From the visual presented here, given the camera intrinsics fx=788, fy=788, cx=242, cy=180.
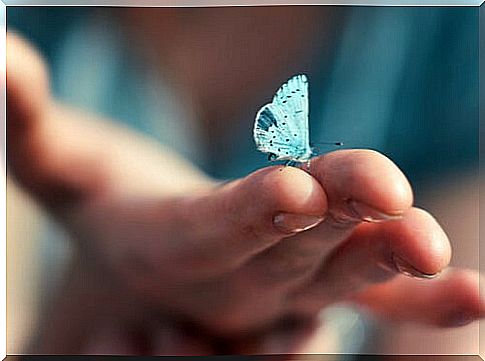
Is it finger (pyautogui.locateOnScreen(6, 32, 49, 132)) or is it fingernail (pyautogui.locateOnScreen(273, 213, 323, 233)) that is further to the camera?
finger (pyautogui.locateOnScreen(6, 32, 49, 132))

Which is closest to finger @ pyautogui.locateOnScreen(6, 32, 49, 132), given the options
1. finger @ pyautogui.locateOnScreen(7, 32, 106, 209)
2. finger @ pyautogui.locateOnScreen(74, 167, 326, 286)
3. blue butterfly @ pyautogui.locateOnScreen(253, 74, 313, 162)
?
finger @ pyautogui.locateOnScreen(7, 32, 106, 209)

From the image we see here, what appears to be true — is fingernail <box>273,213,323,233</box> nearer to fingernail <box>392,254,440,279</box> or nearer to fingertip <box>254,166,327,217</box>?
fingertip <box>254,166,327,217</box>

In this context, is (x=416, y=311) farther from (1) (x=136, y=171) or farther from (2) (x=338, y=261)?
(1) (x=136, y=171)

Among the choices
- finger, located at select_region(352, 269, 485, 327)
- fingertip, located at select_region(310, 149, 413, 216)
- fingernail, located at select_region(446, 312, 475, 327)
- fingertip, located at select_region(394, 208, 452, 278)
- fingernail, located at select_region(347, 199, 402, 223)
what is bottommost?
fingernail, located at select_region(446, 312, 475, 327)

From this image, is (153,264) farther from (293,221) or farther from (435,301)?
(435,301)

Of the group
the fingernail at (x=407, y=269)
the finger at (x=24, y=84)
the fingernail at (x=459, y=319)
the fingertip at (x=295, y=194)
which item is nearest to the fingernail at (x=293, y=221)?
the fingertip at (x=295, y=194)

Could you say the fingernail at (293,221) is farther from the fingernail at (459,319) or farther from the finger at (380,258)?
the fingernail at (459,319)

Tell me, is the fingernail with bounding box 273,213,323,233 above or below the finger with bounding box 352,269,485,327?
above
